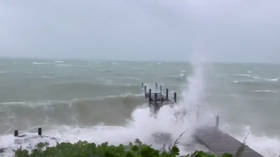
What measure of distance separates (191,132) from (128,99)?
17.4m

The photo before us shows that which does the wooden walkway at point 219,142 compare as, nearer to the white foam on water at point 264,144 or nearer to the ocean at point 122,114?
the ocean at point 122,114

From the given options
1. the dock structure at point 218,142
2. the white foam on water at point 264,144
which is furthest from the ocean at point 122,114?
the dock structure at point 218,142

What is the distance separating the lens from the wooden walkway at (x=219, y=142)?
1792 cm

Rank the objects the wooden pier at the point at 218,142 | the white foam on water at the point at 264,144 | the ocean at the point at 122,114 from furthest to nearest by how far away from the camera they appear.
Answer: the ocean at the point at 122,114 < the white foam on water at the point at 264,144 < the wooden pier at the point at 218,142

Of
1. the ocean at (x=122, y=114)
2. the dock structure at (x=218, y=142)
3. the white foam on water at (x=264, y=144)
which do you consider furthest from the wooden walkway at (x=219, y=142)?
the white foam on water at (x=264, y=144)

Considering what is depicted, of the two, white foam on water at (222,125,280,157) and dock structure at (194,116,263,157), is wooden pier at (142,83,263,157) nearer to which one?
dock structure at (194,116,263,157)

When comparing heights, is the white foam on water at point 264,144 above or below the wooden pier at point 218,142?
below

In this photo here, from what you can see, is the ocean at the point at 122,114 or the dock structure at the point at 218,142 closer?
the dock structure at the point at 218,142

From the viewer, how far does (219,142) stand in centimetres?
1980

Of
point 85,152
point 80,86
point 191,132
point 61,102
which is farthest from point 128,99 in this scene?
point 85,152

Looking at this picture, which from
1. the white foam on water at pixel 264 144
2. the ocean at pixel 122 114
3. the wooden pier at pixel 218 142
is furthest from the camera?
the ocean at pixel 122 114

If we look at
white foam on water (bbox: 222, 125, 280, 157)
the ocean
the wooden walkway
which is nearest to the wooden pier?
the wooden walkway

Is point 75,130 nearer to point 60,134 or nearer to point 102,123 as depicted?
point 60,134

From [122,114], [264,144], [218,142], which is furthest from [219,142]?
[122,114]
